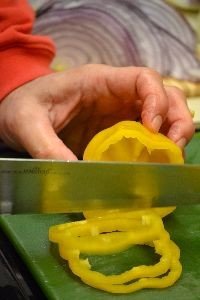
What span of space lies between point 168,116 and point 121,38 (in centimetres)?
58

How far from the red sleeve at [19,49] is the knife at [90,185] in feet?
0.93

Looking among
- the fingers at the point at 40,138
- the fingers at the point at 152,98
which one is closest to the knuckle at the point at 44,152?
the fingers at the point at 40,138

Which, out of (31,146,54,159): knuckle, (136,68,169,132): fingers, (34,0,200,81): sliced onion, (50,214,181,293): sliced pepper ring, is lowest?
(34,0,200,81): sliced onion

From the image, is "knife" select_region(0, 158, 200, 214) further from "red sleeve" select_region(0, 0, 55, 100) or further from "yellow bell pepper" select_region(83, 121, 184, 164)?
"red sleeve" select_region(0, 0, 55, 100)

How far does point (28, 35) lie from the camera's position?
1046 mm

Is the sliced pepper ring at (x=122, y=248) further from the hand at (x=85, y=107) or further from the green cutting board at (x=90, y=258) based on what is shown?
the hand at (x=85, y=107)

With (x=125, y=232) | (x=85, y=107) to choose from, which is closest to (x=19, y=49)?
(x=85, y=107)

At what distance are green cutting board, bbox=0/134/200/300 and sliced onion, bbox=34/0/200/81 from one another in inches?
24.6

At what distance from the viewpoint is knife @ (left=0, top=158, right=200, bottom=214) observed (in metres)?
0.71

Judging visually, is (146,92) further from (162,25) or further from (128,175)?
(162,25)

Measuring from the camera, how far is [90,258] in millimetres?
742

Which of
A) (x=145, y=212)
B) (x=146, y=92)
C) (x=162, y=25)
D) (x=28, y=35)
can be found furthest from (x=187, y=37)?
(x=145, y=212)

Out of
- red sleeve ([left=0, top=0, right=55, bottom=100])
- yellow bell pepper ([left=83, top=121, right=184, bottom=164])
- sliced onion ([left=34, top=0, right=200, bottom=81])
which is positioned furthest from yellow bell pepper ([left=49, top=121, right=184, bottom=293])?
sliced onion ([left=34, top=0, right=200, bottom=81])

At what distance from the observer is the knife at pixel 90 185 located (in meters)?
0.71
